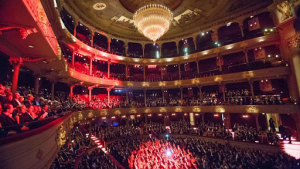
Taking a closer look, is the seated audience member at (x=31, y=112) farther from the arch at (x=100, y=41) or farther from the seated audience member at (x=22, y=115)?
the arch at (x=100, y=41)

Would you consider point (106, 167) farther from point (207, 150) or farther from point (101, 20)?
point (101, 20)

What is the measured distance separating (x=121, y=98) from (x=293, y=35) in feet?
59.6

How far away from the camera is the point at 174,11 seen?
14.8 metres

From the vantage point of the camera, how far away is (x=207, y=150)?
10.9m

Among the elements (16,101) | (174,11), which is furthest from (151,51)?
(16,101)

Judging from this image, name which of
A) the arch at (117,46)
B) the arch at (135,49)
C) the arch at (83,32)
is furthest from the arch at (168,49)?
the arch at (83,32)

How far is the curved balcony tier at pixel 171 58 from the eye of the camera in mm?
13606

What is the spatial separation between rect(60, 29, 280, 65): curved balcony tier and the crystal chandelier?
19.2ft

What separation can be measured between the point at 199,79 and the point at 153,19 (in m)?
10.7

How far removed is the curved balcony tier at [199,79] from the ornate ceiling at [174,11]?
6.12 meters

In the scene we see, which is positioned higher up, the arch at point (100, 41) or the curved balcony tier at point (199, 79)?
the arch at point (100, 41)

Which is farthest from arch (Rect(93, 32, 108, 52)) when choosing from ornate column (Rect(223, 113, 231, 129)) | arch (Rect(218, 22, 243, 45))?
ornate column (Rect(223, 113, 231, 129))

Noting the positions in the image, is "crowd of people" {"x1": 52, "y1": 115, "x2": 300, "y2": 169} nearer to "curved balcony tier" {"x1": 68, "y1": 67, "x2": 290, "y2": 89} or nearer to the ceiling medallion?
"curved balcony tier" {"x1": 68, "y1": 67, "x2": 290, "y2": 89}

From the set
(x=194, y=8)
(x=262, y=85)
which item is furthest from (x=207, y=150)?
(x=194, y=8)
